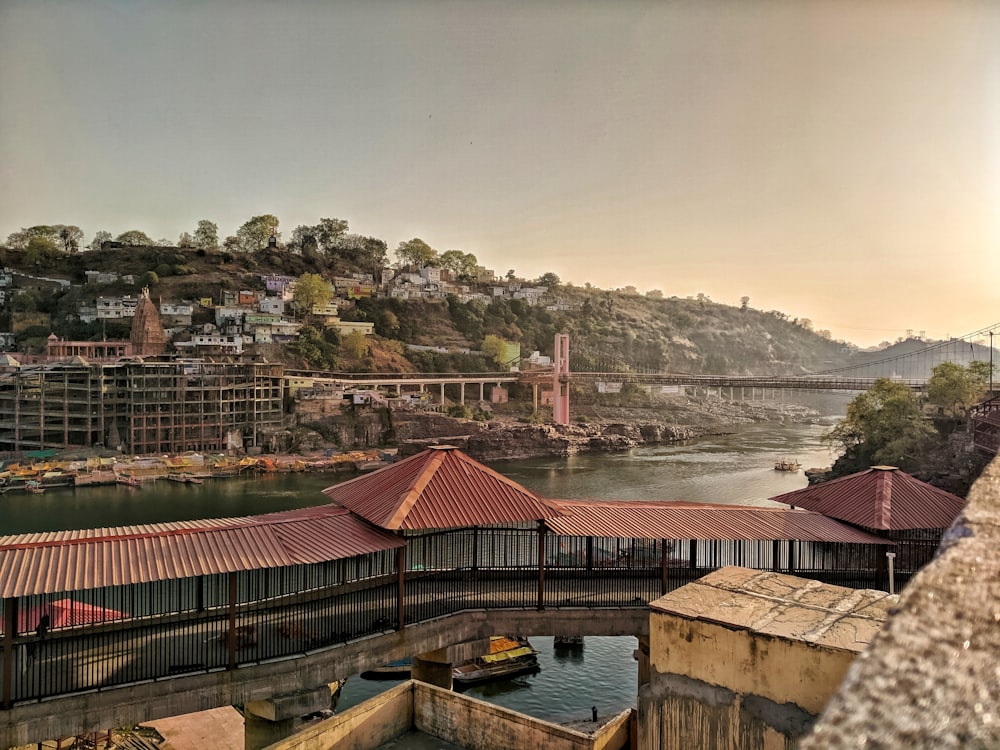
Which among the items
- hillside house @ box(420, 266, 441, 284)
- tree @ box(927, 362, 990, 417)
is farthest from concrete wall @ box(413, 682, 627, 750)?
hillside house @ box(420, 266, 441, 284)

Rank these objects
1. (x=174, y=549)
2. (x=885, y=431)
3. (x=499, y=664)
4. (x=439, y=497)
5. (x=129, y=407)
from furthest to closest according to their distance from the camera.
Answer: (x=129, y=407) < (x=885, y=431) < (x=499, y=664) < (x=439, y=497) < (x=174, y=549)

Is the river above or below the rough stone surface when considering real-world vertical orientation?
below

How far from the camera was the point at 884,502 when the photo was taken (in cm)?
1119

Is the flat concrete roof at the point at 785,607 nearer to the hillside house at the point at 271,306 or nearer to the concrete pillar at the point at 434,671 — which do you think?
the concrete pillar at the point at 434,671

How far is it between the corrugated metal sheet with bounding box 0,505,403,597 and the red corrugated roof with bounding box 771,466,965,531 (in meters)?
7.21

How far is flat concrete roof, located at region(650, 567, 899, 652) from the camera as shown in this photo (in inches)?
191

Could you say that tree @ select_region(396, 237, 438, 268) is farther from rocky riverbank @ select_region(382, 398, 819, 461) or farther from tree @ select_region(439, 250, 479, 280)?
rocky riverbank @ select_region(382, 398, 819, 461)

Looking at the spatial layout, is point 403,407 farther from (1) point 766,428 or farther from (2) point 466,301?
(1) point 766,428

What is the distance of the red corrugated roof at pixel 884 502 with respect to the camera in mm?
10859

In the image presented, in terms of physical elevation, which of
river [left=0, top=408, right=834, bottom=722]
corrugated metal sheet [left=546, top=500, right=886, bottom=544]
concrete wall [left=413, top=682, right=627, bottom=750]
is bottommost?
river [left=0, top=408, right=834, bottom=722]

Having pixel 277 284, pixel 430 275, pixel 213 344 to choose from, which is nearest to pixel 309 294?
pixel 277 284

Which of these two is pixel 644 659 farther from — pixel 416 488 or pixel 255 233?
pixel 255 233

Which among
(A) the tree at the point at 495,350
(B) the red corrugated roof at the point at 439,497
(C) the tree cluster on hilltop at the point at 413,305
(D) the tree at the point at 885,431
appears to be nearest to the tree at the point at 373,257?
(C) the tree cluster on hilltop at the point at 413,305

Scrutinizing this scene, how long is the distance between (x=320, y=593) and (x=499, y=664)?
19.9ft
